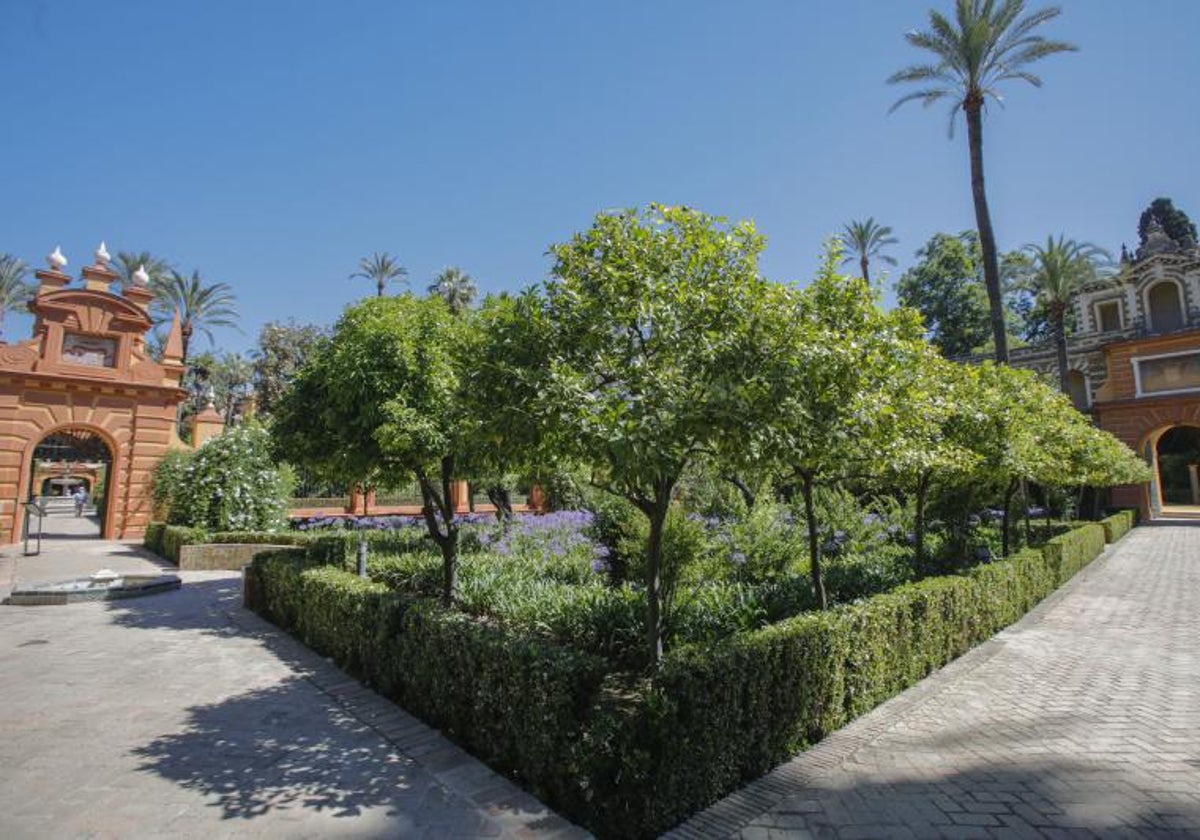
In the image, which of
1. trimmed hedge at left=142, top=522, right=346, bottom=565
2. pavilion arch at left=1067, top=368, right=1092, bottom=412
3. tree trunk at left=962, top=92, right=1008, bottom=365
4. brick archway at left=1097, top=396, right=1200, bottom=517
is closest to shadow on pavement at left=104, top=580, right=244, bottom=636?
trimmed hedge at left=142, top=522, right=346, bottom=565

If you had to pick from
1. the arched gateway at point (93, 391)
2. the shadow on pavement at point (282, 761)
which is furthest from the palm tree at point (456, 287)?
the shadow on pavement at point (282, 761)

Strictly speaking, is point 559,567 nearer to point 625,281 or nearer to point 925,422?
point 925,422

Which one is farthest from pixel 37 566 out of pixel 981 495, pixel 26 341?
pixel 981 495

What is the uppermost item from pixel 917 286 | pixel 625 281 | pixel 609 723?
pixel 917 286

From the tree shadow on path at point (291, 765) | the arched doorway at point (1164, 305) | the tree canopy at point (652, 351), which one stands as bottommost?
the tree shadow on path at point (291, 765)

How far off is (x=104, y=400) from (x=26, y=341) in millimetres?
2755

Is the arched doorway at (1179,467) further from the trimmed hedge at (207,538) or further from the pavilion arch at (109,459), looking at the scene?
the pavilion arch at (109,459)

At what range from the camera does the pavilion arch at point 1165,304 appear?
33.2 metres

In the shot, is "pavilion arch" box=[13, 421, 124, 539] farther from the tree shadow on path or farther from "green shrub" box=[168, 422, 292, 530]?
the tree shadow on path

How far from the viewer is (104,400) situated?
71.2 feet

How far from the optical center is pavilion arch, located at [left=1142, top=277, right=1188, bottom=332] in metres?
33.2

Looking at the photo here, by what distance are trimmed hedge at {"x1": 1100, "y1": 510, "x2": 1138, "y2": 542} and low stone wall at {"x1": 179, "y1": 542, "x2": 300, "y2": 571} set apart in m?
25.7

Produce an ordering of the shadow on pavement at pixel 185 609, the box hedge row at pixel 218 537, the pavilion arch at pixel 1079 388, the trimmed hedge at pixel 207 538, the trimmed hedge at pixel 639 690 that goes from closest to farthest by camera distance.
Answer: the trimmed hedge at pixel 639 690
the shadow on pavement at pixel 185 609
the box hedge row at pixel 218 537
the trimmed hedge at pixel 207 538
the pavilion arch at pixel 1079 388

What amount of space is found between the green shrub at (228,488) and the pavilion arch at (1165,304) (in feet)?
139
